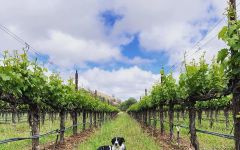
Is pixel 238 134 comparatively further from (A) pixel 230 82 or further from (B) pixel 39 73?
(B) pixel 39 73

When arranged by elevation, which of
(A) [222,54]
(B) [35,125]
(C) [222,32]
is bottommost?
(B) [35,125]

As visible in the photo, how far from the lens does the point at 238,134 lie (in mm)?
7184

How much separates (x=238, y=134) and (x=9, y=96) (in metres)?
7.47

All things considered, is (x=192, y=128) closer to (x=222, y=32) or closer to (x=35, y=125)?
(x=35, y=125)

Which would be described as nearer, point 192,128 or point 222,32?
point 222,32

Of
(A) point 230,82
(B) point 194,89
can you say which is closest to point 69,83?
(B) point 194,89

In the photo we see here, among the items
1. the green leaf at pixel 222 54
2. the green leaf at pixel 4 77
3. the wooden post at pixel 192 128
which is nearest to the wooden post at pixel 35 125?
the green leaf at pixel 4 77

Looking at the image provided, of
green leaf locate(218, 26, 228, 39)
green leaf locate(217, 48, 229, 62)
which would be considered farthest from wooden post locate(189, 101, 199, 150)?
green leaf locate(218, 26, 228, 39)

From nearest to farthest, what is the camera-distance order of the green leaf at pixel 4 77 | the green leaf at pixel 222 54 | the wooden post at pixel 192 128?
the green leaf at pixel 222 54, the green leaf at pixel 4 77, the wooden post at pixel 192 128

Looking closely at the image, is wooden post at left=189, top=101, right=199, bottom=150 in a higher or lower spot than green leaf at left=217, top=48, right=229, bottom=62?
lower

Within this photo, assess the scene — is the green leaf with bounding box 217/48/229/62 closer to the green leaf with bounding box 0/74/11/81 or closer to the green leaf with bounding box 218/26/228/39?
the green leaf with bounding box 218/26/228/39

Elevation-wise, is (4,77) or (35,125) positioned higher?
(4,77)

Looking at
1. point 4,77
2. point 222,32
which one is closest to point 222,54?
point 222,32

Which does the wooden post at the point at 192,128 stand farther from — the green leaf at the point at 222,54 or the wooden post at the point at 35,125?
the green leaf at the point at 222,54
